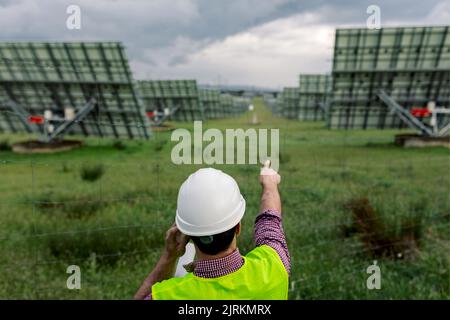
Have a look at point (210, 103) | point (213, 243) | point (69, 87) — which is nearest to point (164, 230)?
point (213, 243)

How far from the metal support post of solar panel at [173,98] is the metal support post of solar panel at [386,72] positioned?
12758 millimetres


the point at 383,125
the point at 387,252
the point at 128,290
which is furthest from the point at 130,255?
the point at 383,125

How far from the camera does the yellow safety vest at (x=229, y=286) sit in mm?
1480

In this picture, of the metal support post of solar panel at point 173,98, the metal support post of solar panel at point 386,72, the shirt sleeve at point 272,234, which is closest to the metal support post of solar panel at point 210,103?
the metal support post of solar panel at point 173,98

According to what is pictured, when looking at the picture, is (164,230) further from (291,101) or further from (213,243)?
(291,101)

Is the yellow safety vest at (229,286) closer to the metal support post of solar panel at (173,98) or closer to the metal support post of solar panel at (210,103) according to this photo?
the metal support post of solar panel at (173,98)

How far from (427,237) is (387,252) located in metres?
0.78

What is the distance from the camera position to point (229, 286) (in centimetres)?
147

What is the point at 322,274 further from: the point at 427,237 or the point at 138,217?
the point at 138,217

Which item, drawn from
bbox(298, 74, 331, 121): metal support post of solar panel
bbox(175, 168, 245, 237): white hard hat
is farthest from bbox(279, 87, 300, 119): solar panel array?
bbox(175, 168, 245, 237): white hard hat

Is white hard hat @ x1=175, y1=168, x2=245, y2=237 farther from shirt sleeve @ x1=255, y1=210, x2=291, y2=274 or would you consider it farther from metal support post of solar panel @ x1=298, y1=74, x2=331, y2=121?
metal support post of solar panel @ x1=298, y1=74, x2=331, y2=121

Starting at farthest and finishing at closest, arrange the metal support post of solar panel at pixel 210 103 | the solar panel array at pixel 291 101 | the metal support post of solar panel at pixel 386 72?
the metal support post of solar panel at pixel 210 103 → the solar panel array at pixel 291 101 → the metal support post of solar panel at pixel 386 72

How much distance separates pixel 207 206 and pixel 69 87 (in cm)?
1363

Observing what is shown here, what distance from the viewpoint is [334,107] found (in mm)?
15016
